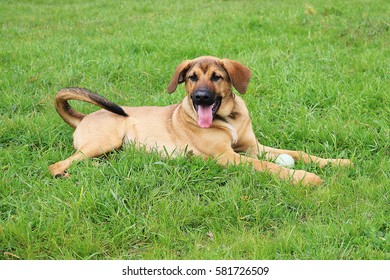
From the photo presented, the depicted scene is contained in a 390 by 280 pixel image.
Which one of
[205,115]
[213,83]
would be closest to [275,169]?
[205,115]

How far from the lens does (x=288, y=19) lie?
31.5 ft

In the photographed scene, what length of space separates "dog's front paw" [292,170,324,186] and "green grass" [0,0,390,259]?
11cm

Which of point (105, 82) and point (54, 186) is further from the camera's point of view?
point (105, 82)

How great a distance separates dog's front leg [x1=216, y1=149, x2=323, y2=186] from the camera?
14.2ft

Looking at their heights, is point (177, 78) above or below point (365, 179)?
above

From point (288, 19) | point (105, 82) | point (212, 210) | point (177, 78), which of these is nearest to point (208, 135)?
point (177, 78)

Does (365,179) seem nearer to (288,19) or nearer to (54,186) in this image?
(54,186)

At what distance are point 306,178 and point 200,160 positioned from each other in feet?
3.07

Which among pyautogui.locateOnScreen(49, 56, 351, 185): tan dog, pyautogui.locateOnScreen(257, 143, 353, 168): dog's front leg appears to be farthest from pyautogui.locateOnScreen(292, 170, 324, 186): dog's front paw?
pyautogui.locateOnScreen(257, 143, 353, 168): dog's front leg

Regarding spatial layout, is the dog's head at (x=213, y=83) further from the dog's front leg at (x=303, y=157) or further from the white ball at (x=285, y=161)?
the white ball at (x=285, y=161)

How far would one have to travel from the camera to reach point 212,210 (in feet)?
13.1

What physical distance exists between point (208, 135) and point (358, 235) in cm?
188
